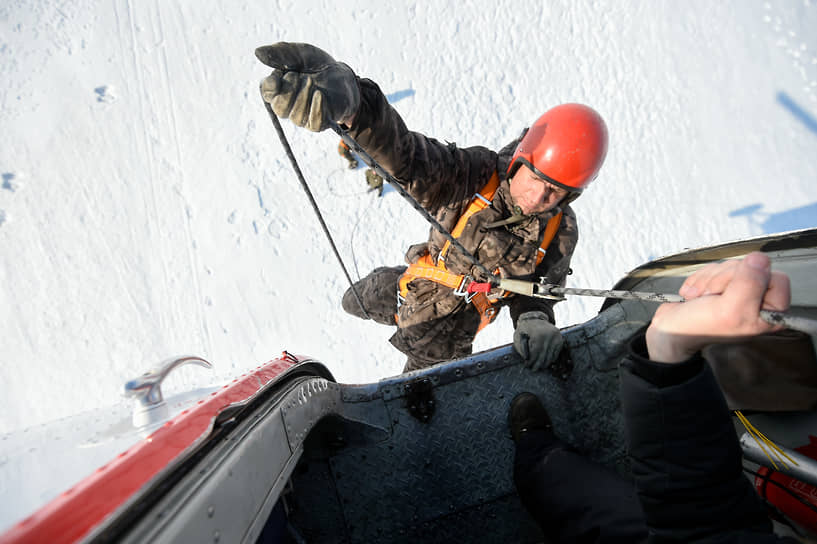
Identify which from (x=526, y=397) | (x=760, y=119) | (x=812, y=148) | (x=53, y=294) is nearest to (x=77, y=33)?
(x=53, y=294)

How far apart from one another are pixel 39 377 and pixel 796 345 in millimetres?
5802

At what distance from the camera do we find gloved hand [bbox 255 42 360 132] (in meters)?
1.44

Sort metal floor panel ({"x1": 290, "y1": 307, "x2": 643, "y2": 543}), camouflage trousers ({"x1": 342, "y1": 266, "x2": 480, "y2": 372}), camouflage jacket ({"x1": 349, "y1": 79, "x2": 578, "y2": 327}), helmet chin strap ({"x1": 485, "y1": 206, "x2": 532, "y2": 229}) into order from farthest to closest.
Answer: camouflage trousers ({"x1": 342, "y1": 266, "x2": 480, "y2": 372}) → helmet chin strap ({"x1": 485, "y1": 206, "x2": 532, "y2": 229}) → camouflage jacket ({"x1": 349, "y1": 79, "x2": 578, "y2": 327}) → metal floor panel ({"x1": 290, "y1": 307, "x2": 643, "y2": 543})

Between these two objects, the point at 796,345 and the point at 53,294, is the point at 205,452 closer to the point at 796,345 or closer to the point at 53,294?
the point at 796,345

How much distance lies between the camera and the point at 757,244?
1.87m

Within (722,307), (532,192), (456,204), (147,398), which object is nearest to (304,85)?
(147,398)

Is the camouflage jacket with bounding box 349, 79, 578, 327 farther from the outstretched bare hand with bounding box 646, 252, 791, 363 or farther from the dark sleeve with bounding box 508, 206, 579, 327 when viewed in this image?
the outstretched bare hand with bounding box 646, 252, 791, 363

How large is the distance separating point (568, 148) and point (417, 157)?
2.94 feet

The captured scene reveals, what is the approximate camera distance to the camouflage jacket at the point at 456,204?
2039 millimetres

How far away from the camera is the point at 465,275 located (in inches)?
107

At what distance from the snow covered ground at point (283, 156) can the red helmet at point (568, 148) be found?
1988 mm

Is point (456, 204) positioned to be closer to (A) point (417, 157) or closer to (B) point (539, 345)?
(A) point (417, 157)

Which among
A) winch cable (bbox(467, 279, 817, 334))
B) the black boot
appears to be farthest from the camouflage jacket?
the black boot

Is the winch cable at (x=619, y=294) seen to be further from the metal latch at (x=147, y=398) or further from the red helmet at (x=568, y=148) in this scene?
the metal latch at (x=147, y=398)
